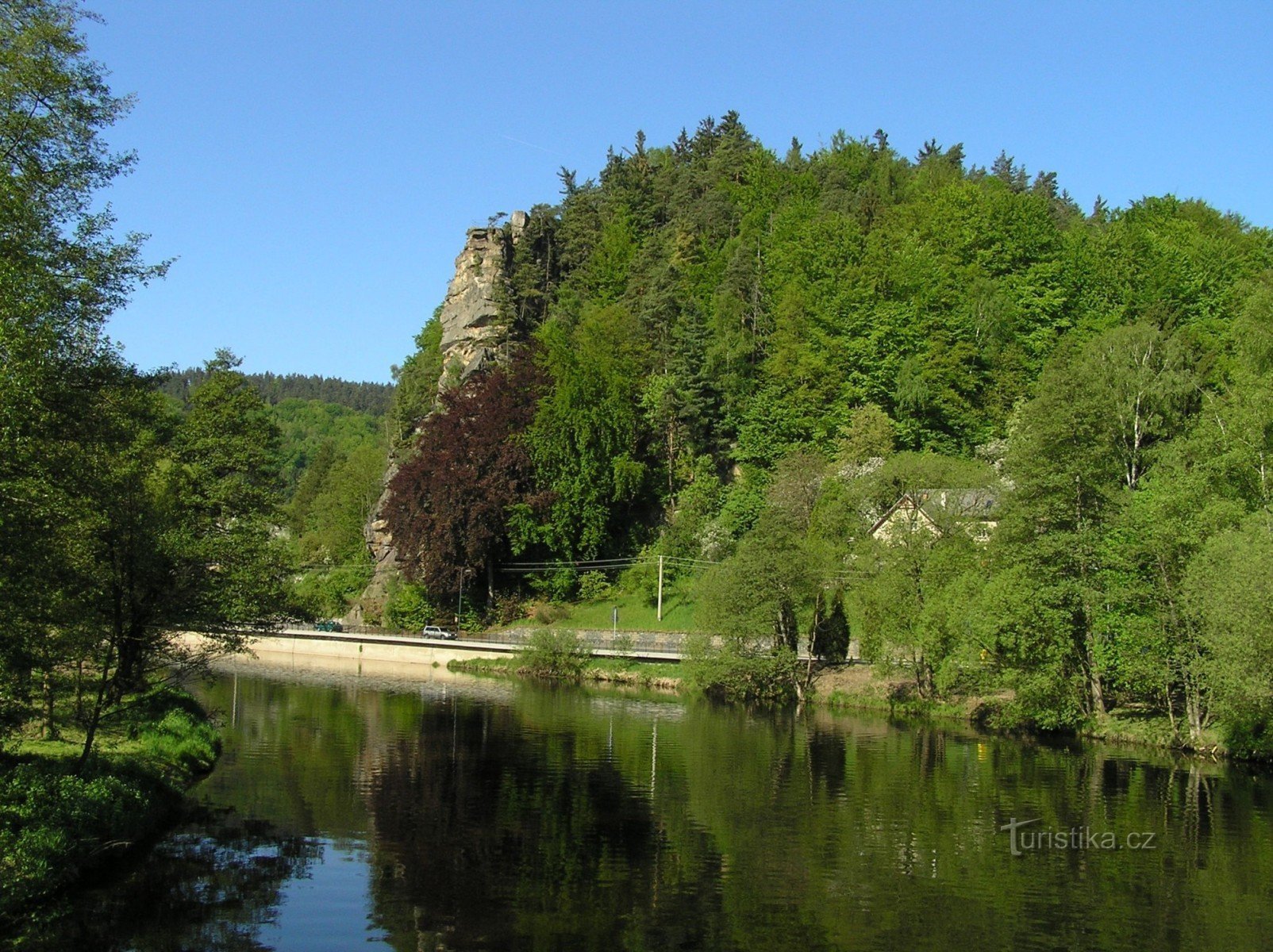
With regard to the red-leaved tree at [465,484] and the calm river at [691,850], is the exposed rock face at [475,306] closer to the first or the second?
the red-leaved tree at [465,484]

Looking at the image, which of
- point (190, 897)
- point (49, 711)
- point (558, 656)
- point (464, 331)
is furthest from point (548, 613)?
point (190, 897)

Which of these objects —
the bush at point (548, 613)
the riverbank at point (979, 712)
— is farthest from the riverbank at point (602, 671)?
the riverbank at point (979, 712)

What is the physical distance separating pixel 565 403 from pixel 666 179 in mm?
53033

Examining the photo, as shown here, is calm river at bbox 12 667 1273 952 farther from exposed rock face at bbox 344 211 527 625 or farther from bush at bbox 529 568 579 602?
exposed rock face at bbox 344 211 527 625

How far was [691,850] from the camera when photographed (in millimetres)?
23672

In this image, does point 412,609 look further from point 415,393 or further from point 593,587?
point 415,393

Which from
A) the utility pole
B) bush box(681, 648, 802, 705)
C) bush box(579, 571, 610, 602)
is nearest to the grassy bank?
bush box(681, 648, 802, 705)

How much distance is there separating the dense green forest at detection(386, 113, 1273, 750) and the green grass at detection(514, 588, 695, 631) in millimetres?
1944

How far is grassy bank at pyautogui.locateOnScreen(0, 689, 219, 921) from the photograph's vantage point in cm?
1767

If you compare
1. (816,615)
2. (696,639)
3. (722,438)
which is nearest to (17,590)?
(696,639)

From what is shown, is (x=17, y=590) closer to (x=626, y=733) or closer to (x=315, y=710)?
(x=626, y=733)

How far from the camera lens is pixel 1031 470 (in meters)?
41.5

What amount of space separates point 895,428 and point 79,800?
58.8 m

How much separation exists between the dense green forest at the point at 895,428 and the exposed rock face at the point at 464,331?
2163 millimetres
